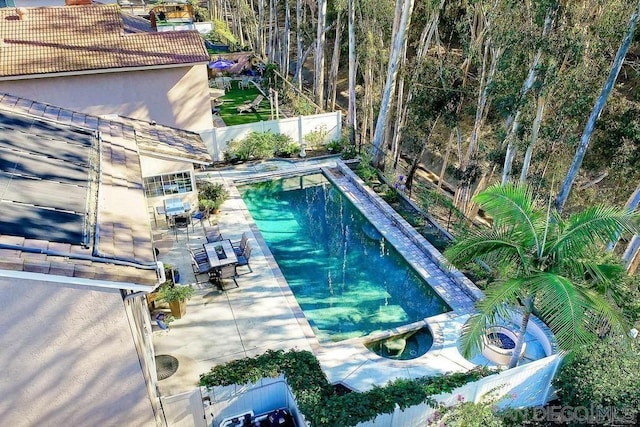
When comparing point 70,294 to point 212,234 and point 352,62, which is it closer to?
point 212,234

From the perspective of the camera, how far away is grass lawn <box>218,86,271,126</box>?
29.0 meters

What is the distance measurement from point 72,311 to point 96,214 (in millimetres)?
1753

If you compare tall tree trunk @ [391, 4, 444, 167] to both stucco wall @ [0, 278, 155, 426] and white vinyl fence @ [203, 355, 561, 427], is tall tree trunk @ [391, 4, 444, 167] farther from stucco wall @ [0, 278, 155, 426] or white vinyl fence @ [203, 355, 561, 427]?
stucco wall @ [0, 278, 155, 426]

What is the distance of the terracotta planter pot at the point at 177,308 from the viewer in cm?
1205

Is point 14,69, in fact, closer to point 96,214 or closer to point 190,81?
point 190,81

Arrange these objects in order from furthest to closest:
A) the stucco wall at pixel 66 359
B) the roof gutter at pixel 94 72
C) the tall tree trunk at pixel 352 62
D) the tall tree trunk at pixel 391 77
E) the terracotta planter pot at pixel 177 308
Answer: the tall tree trunk at pixel 352 62, the tall tree trunk at pixel 391 77, the roof gutter at pixel 94 72, the terracotta planter pot at pixel 177 308, the stucco wall at pixel 66 359

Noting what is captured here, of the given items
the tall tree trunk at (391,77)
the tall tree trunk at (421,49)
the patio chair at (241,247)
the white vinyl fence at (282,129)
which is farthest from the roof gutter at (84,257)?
the tall tree trunk at (421,49)

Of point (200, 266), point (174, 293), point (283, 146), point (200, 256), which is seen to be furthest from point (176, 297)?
point (283, 146)

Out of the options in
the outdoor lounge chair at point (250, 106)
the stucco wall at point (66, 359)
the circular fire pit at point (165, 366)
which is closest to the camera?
the stucco wall at point (66, 359)

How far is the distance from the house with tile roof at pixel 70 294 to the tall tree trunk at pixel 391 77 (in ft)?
48.4

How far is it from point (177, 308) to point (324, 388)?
5.24 meters

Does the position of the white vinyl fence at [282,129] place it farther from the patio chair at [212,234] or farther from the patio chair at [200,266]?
the patio chair at [200,266]

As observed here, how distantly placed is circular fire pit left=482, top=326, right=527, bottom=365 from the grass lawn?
68.9ft

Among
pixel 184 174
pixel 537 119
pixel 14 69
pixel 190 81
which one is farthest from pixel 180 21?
pixel 537 119
